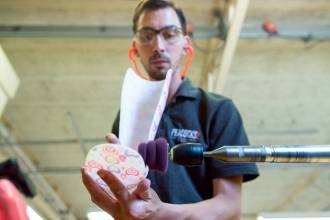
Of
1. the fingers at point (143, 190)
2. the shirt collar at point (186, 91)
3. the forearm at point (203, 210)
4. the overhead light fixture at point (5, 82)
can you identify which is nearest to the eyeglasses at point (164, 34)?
the shirt collar at point (186, 91)

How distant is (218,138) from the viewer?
33.7 inches

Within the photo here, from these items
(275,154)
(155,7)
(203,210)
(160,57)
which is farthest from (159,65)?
(275,154)

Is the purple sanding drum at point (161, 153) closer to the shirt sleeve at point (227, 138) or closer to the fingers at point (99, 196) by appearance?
the fingers at point (99, 196)

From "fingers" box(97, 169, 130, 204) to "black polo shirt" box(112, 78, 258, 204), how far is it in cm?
30

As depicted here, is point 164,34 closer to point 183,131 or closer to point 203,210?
point 183,131

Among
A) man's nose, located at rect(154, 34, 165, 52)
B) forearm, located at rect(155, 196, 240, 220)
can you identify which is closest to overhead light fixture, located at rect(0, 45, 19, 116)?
man's nose, located at rect(154, 34, 165, 52)

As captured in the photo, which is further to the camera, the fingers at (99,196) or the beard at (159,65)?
the beard at (159,65)

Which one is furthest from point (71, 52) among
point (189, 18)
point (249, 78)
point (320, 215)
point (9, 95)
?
point (320, 215)

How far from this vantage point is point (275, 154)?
0.47 metres

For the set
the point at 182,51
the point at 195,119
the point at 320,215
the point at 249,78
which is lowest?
the point at 320,215

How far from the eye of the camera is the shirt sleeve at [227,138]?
81 cm

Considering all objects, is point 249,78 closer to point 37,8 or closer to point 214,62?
point 214,62

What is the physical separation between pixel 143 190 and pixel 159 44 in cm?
51

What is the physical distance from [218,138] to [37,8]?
90.2 inches
